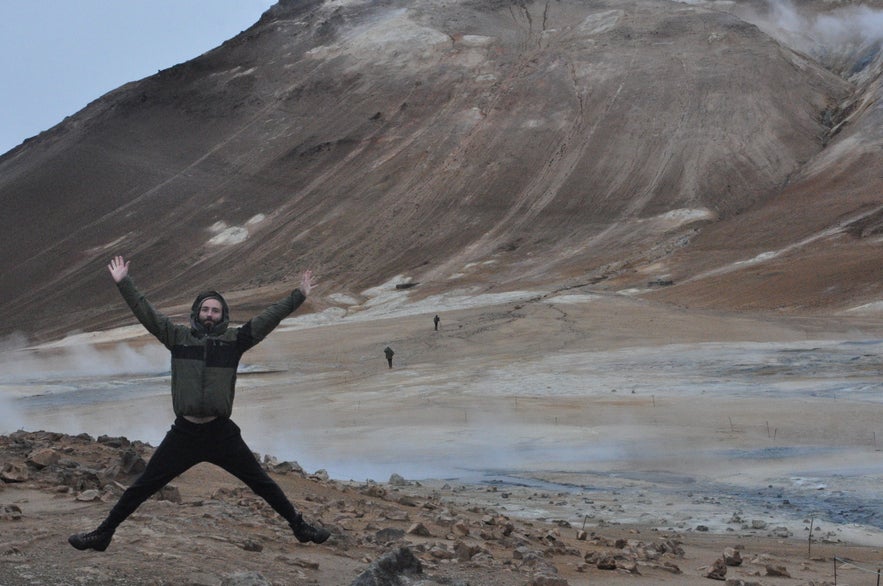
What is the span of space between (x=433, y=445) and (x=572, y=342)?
20693mm

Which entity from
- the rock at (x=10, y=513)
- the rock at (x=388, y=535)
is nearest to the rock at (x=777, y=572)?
the rock at (x=388, y=535)

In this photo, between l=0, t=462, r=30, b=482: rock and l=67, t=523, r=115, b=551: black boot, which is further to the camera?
l=0, t=462, r=30, b=482: rock

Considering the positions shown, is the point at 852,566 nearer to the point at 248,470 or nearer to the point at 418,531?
the point at 418,531

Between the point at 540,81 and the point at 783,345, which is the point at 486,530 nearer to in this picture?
the point at 783,345

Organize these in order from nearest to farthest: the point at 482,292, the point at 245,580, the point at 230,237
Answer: the point at 245,580
the point at 482,292
the point at 230,237

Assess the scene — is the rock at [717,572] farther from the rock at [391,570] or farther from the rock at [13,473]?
the rock at [13,473]

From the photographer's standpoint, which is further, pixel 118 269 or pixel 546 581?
pixel 118 269

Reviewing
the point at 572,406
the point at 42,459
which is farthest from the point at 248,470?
the point at 572,406

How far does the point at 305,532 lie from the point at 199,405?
1092mm

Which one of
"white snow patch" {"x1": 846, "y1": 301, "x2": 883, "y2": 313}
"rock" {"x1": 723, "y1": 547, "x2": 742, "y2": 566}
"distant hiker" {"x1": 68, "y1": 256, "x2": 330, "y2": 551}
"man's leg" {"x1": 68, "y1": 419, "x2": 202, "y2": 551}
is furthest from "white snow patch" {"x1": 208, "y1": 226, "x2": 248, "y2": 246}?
"man's leg" {"x1": 68, "y1": 419, "x2": 202, "y2": 551}

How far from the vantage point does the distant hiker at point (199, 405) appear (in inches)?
244

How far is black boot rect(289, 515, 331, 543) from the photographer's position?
670 centimetres

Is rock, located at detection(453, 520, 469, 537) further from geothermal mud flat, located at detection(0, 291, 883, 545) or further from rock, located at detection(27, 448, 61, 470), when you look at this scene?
rock, located at detection(27, 448, 61, 470)

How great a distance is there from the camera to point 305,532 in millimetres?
6703
